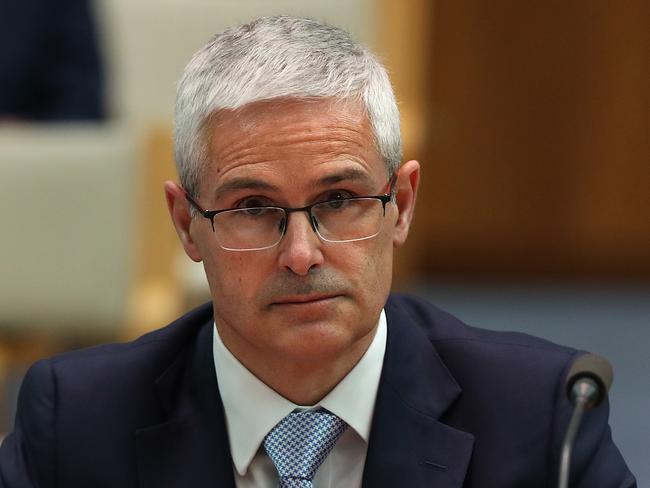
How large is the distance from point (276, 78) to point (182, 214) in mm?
306

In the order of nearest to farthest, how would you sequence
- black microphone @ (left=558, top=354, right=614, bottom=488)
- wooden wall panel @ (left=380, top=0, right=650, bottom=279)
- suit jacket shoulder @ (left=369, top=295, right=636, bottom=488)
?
black microphone @ (left=558, top=354, right=614, bottom=488) → suit jacket shoulder @ (left=369, top=295, right=636, bottom=488) → wooden wall panel @ (left=380, top=0, right=650, bottom=279)

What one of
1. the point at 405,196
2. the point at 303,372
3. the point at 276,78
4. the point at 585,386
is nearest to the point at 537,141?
the point at 405,196

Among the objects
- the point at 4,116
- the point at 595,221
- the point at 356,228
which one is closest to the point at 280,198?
the point at 356,228

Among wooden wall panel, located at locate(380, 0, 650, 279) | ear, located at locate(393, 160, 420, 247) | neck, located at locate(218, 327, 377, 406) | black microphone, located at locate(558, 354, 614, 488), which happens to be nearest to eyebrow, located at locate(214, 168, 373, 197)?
ear, located at locate(393, 160, 420, 247)

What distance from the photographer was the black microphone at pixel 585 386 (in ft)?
5.40

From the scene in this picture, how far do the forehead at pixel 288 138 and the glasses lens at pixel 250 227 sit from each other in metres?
0.05

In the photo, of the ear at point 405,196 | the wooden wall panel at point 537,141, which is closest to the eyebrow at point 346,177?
the ear at point 405,196

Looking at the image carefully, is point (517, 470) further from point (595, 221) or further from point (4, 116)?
point (595, 221)

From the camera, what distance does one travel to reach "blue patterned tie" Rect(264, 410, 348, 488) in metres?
1.89

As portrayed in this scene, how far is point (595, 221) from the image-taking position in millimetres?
6023

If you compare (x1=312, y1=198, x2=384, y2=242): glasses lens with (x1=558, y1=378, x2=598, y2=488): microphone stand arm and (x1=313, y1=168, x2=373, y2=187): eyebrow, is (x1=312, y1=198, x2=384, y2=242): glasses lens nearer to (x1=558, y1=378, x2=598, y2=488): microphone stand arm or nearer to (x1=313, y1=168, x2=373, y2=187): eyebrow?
(x1=313, y1=168, x2=373, y2=187): eyebrow

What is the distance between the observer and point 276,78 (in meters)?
1.81

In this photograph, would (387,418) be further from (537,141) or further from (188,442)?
(537,141)

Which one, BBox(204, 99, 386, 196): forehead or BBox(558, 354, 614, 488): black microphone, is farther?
BBox(204, 99, 386, 196): forehead
